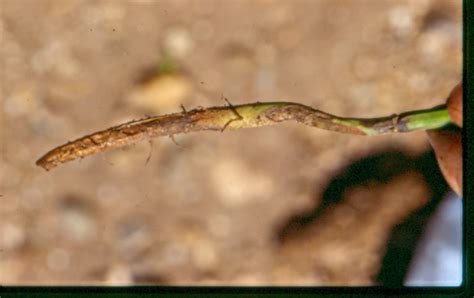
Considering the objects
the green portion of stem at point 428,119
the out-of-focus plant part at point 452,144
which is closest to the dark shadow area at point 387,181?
the out-of-focus plant part at point 452,144

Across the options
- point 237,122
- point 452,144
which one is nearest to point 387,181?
point 452,144

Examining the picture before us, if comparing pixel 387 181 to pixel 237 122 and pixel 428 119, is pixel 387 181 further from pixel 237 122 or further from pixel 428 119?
pixel 237 122

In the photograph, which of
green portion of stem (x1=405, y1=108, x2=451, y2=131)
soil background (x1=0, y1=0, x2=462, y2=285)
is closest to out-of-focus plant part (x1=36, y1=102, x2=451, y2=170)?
green portion of stem (x1=405, y1=108, x2=451, y2=131)

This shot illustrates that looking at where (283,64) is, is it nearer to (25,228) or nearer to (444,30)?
(444,30)

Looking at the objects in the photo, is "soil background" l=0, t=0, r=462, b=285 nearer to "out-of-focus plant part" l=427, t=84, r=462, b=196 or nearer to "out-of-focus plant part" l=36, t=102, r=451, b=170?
"out-of-focus plant part" l=427, t=84, r=462, b=196


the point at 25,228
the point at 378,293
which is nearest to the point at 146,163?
the point at 25,228
